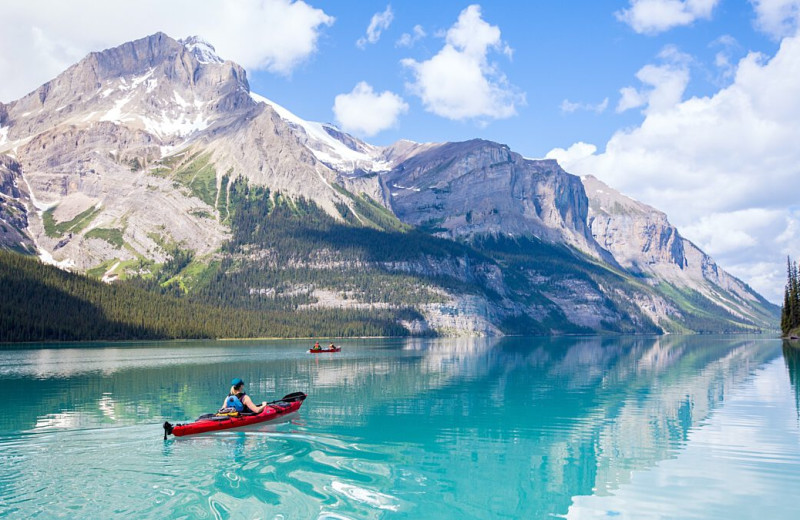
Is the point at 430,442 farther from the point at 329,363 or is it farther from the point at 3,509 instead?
the point at 329,363

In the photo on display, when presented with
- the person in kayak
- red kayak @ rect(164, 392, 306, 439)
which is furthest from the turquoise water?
the person in kayak

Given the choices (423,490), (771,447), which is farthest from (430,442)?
(771,447)

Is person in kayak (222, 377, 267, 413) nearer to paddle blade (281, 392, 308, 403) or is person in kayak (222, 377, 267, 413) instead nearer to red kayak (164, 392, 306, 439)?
red kayak (164, 392, 306, 439)

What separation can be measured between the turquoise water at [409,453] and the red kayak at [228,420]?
654 mm

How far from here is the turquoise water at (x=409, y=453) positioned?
30.6m

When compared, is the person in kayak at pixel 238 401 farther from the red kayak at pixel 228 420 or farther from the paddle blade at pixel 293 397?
the paddle blade at pixel 293 397

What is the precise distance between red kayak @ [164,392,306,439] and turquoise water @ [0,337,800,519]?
25.8 inches

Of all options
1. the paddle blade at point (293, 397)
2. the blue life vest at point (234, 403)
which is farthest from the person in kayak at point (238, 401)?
the paddle blade at point (293, 397)

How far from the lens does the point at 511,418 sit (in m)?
57.3

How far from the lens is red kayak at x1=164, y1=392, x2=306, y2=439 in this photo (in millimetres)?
44406

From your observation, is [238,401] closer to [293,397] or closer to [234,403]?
[234,403]

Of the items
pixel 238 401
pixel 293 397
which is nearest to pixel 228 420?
pixel 238 401

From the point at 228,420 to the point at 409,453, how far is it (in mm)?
14835

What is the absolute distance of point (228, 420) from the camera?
47.8m
